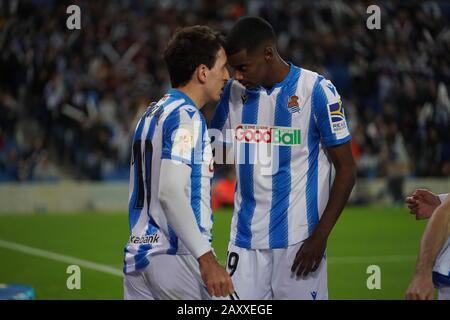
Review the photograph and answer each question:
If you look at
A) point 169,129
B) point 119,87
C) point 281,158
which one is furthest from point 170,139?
point 119,87

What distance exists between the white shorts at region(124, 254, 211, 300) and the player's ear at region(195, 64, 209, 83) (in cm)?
81

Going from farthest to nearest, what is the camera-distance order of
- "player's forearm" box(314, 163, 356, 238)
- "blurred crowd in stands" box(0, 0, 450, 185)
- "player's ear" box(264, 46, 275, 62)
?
"blurred crowd in stands" box(0, 0, 450, 185)
"player's ear" box(264, 46, 275, 62)
"player's forearm" box(314, 163, 356, 238)

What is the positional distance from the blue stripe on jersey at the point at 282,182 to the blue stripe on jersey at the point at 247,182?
4.8 inches

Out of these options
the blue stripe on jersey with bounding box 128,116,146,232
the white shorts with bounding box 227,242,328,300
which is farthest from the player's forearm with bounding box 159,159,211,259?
the white shorts with bounding box 227,242,328,300

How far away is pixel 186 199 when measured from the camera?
3.35m

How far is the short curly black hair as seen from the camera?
3590mm

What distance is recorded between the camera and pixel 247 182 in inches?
171

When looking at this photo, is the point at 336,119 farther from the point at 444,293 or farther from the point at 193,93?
the point at 444,293

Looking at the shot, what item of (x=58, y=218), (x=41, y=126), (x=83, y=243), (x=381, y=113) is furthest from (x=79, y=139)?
(x=381, y=113)

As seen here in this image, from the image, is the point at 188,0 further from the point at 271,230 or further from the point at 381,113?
the point at 271,230

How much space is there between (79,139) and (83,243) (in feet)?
14.0

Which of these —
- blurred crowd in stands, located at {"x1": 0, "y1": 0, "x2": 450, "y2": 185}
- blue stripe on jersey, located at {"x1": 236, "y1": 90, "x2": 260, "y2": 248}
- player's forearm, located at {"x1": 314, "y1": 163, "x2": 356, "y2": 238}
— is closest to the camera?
player's forearm, located at {"x1": 314, "y1": 163, "x2": 356, "y2": 238}

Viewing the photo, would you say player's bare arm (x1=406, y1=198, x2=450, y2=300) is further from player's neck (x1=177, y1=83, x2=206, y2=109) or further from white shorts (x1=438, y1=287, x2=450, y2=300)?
player's neck (x1=177, y1=83, x2=206, y2=109)
